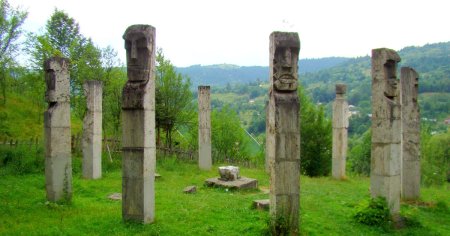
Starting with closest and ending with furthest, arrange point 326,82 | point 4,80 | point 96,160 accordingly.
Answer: point 96,160, point 4,80, point 326,82

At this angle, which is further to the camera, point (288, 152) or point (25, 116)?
point (25, 116)

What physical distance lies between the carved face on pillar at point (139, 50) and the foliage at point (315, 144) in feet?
73.5

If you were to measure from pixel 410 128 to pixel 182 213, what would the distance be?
8.52m

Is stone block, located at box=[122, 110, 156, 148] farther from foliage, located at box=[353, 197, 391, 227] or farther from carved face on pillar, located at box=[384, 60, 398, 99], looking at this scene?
carved face on pillar, located at box=[384, 60, 398, 99]

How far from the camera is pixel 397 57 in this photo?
38.0ft

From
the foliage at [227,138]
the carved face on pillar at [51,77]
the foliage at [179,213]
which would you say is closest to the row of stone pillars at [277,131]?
the foliage at [179,213]

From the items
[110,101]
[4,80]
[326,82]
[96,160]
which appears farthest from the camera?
[326,82]

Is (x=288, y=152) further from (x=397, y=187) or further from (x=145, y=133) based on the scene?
(x=397, y=187)

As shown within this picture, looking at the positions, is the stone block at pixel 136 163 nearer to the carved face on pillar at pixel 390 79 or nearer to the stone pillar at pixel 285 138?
the stone pillar at pixel 285 138

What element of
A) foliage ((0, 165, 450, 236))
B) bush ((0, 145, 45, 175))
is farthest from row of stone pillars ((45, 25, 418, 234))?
bush ((0, 145, 45, 175))

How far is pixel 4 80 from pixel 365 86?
89.0 m

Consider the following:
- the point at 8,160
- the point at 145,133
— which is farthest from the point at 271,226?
the point at 8,160

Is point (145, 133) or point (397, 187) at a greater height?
point (145, 133)

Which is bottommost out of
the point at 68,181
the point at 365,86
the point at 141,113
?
the point at 68,181
